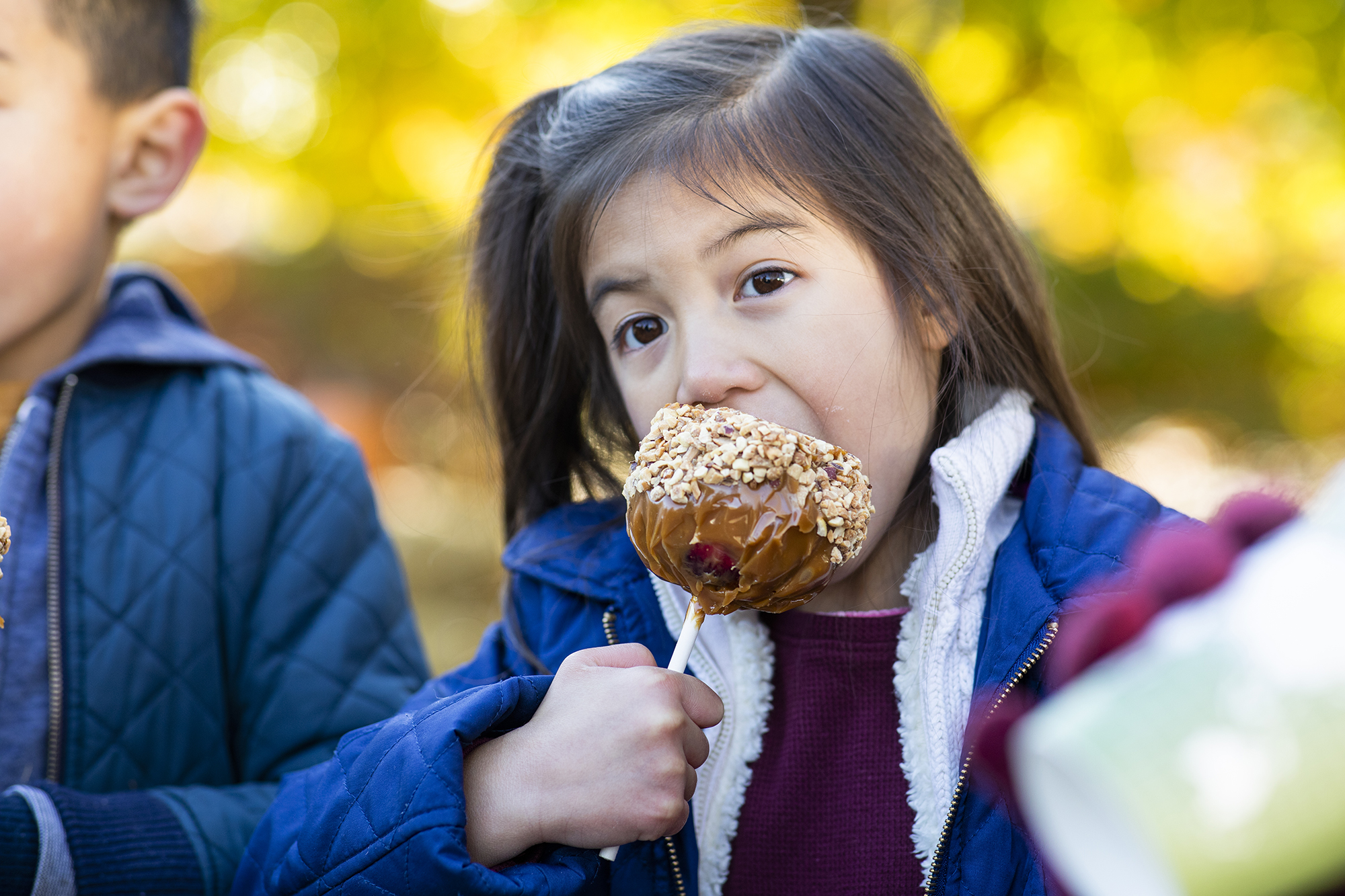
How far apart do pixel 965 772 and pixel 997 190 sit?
4.51 m

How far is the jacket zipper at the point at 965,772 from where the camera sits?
1717 millimetres

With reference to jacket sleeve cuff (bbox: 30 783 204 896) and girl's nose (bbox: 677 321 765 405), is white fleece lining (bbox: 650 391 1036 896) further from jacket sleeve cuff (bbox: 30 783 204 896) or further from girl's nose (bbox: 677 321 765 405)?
jacket sleeve cuff (bbox: 30 783 204 896)

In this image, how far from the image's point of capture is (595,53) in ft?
22.8

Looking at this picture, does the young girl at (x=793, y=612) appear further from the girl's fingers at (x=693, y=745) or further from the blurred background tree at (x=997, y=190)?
the blurred background tree at (x=997, y=190)

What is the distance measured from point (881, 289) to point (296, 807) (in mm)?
1451

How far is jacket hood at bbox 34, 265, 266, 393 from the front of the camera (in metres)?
2.45

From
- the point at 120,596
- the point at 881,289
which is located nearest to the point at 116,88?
the point at 120,596

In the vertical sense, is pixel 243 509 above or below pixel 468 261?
below

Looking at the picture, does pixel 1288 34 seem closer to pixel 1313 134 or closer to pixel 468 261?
pixel 1313 134

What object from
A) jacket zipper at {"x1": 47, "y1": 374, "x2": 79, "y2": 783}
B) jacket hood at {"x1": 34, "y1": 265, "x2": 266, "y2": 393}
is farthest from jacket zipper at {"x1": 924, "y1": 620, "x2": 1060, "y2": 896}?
jacket hood at {"x1": 34, "y1": 265, "x2": 266, "y2": 393}

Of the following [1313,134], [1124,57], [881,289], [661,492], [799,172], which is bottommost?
[661,492]

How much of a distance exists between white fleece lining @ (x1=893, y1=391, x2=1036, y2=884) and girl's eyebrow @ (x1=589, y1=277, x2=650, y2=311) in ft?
2.08

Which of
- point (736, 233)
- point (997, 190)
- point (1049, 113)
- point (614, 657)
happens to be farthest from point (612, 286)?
point (1049, 113)

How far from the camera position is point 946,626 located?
74.2 inches
